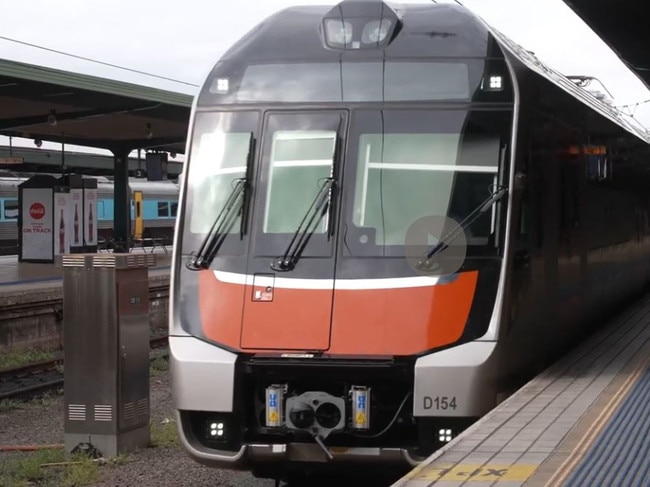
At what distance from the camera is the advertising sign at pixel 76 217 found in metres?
25.0

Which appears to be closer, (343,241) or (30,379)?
(343,241)

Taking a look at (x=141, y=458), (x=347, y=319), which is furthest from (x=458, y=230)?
(x=141, y=458)

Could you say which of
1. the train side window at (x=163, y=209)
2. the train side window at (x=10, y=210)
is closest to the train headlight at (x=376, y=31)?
the train side window at (x=10, y=210)

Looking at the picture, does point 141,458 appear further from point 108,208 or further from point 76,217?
point 108,208

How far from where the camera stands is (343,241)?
22.0 feet

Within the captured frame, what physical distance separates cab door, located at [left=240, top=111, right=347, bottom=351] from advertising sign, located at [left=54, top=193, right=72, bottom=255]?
18.4 metres

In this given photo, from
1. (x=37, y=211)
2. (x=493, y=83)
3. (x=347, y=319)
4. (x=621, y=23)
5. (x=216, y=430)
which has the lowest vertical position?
(x=216, y=430)

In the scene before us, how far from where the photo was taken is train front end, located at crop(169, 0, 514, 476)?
637 centimetres

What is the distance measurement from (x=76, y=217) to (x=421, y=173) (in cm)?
1945

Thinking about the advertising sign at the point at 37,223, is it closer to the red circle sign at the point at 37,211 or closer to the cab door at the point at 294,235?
the red circle sign at the point at 37,211

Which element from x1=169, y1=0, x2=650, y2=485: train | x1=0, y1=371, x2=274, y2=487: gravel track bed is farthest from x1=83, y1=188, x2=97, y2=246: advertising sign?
x1=169, y1=0, x2=650, y2=485: train

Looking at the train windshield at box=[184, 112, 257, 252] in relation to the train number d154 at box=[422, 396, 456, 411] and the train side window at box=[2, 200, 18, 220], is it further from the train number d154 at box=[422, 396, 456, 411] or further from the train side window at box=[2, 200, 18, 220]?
the train side window at box=[2, 200, 18, 220]

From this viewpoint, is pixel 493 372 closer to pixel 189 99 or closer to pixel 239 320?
pixel 239 320

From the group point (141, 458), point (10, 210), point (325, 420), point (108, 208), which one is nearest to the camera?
point (325, 420)
